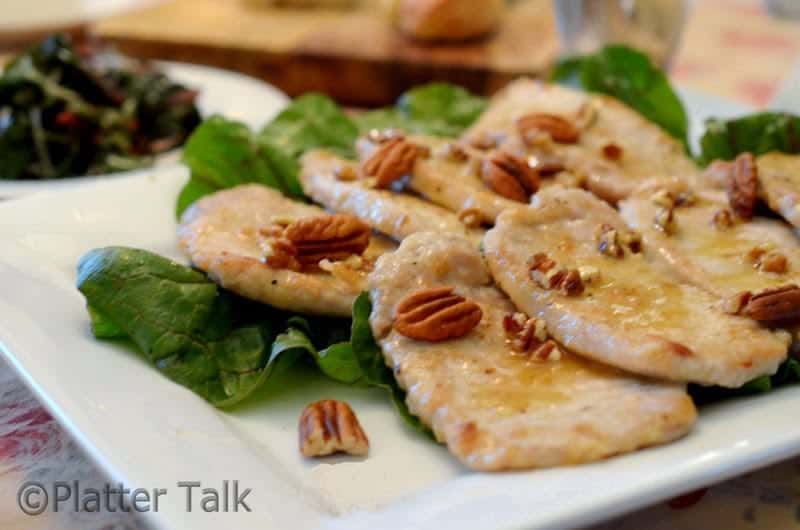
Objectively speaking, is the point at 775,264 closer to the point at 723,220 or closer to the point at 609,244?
the point at 723,220

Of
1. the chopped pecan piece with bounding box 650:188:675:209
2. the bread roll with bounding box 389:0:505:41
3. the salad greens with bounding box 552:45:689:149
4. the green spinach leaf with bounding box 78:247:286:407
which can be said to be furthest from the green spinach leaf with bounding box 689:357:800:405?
the bread roll with bounding box 389:0:505:41

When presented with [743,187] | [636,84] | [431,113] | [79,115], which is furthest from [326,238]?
[79,115]

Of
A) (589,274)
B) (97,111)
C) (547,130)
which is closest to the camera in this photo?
(589,274)

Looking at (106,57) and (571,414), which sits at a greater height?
(571,414)

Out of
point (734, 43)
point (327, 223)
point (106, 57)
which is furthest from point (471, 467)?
point (734, 43)

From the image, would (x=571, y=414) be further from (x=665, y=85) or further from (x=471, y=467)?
(x=665, y=85)

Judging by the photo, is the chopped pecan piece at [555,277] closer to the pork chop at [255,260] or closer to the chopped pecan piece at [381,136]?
→ the pork chop at [255,260]
